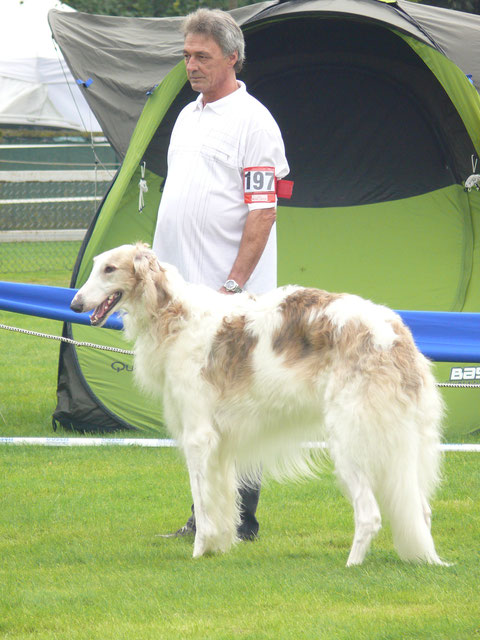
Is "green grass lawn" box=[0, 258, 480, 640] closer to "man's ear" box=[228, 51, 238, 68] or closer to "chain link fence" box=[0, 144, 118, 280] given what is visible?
"man's ear" box=[228, 51, 238, 68]

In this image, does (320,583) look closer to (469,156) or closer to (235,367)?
(235,367)

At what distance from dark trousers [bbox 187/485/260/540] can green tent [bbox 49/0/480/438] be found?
1947mm

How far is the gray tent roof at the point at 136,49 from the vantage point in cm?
605

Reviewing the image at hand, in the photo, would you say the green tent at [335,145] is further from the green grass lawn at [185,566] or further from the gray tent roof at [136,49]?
the green grass lawn at [185,566]

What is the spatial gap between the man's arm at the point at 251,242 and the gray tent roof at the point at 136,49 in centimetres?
228

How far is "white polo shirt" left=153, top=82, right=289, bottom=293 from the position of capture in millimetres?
4168

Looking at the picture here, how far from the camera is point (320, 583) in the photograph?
11.8ft

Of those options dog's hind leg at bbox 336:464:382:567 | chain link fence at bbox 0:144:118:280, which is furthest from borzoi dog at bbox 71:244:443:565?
chain link fence at bbox 0:144:118:280

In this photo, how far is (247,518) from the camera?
438 cm

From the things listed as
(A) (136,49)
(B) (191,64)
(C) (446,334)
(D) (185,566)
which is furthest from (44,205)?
(D) (185,566)

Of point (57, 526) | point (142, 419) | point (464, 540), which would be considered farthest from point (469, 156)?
point (57, 526)

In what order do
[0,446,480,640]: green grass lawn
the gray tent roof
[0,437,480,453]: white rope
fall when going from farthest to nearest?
the gray tent roof, [0,437,480,453]: white rope, [0,446,480,640]: green grass lawn

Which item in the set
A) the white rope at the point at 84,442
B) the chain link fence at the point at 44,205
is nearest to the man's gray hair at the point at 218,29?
the white rope at the point at 84,442

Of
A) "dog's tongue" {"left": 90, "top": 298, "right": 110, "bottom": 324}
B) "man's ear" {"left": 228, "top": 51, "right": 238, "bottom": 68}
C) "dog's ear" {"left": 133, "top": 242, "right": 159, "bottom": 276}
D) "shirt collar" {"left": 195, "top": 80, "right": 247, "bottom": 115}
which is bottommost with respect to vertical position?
"dog's tongue" {"left": 90, "top": 298, "right": 110, "bottom": 324}
